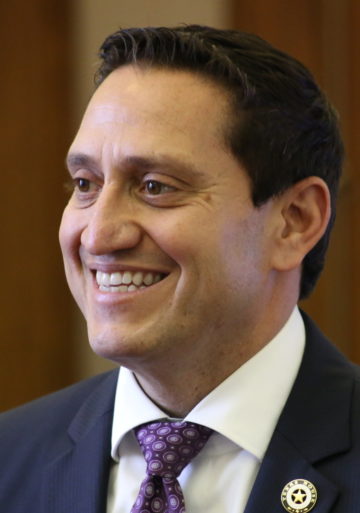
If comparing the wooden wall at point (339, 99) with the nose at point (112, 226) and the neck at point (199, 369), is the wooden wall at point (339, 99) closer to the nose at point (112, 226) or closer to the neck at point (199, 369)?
the neck at point (199, 369)

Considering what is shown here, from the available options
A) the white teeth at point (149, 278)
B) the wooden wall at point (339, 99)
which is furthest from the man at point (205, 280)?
the wooden wall at point (339, 99)

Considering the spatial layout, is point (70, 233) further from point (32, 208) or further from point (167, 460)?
point (32, 208)

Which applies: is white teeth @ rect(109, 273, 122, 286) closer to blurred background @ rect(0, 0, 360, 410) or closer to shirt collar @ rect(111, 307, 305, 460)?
shirt collar @ rect(111, 307, 305, 460)

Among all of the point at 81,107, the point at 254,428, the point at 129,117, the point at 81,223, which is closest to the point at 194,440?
the point at 254,428

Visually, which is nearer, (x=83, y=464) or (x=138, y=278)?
(x=138, y=278)

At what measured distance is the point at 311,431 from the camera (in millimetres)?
1957

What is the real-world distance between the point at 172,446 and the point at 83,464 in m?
0.19

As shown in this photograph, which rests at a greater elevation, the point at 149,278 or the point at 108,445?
the point at 149,278

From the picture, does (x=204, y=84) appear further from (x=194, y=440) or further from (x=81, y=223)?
Result: (x=194, y=440)

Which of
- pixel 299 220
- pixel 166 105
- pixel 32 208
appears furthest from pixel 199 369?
pixel 32 208

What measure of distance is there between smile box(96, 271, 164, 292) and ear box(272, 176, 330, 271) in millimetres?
226

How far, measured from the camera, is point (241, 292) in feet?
6.52

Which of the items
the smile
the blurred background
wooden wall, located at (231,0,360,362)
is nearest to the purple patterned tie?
the smile

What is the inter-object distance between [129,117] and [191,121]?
11 centimetres
